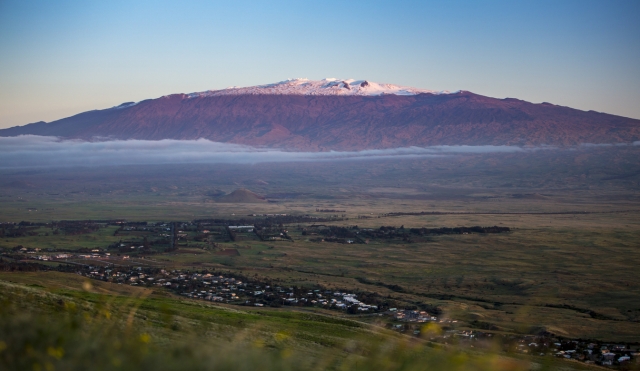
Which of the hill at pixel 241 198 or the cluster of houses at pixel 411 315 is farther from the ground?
the hill at pixel 241 198

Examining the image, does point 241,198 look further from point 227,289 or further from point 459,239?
point 227,289

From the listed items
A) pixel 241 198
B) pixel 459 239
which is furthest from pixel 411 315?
pixel 241 198

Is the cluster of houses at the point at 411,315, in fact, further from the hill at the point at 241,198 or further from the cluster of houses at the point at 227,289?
the hill at the point at 241,198

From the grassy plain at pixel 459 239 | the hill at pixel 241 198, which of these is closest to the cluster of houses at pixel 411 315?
the grassy plain at pixel 459 239

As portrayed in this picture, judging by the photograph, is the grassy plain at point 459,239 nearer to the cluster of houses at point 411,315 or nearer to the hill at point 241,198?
the cluster of houses at point 411,315

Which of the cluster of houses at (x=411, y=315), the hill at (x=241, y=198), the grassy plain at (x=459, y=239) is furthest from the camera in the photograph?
the hill at (x=241, y=198)

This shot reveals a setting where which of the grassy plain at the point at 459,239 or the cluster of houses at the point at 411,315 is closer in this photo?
the cluster of houses at the point at 411,315

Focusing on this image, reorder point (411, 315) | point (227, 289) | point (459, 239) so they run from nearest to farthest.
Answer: point (411, 315) < point (227, 289) < point (459, 239)

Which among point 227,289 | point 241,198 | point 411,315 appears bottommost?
point 227,289

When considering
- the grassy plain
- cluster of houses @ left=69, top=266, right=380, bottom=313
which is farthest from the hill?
cluster of houses @ left=69, top=266, right=380, bottom=313

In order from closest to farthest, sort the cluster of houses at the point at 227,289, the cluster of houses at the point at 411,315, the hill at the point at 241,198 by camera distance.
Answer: the cluster of houses at the point at 411,315
the cluster of houses at the point at 227,289
the hill at the point at 241,198

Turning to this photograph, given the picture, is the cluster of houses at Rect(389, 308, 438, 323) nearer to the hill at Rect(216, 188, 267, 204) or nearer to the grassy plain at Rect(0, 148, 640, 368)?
the grassy plain at Rect(0, 148, 640, 368)

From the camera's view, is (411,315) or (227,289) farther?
(227,289)
